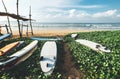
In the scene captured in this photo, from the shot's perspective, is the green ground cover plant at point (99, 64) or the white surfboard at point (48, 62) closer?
the green ground cover plant at point (99, 64)

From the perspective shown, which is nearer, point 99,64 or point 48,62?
point 99,64

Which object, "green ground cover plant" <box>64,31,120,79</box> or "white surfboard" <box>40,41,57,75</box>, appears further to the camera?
"white surfboard" <box>40,41,57,75</box>

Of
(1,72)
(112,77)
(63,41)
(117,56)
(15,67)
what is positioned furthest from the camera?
(63,41)

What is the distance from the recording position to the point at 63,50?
21.3m

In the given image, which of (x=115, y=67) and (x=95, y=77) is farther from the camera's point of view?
(x=115, y=67)

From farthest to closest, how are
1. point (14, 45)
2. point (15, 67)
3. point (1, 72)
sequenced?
point (14, 45) → point (15, 67) → point (1, 72)

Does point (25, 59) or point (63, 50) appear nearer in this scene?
point (25, 59)

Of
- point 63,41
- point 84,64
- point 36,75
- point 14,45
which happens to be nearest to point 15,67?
point 36,75

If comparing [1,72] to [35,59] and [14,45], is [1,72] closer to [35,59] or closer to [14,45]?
[35,59]

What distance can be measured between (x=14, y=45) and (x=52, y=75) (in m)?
8.70

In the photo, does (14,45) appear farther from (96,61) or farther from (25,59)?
(96,61)

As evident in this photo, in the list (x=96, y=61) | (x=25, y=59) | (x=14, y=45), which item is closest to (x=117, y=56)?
(x=96, y=61)

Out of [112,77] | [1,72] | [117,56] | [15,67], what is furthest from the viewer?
[117,56]

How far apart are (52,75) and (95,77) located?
2.54 meters
